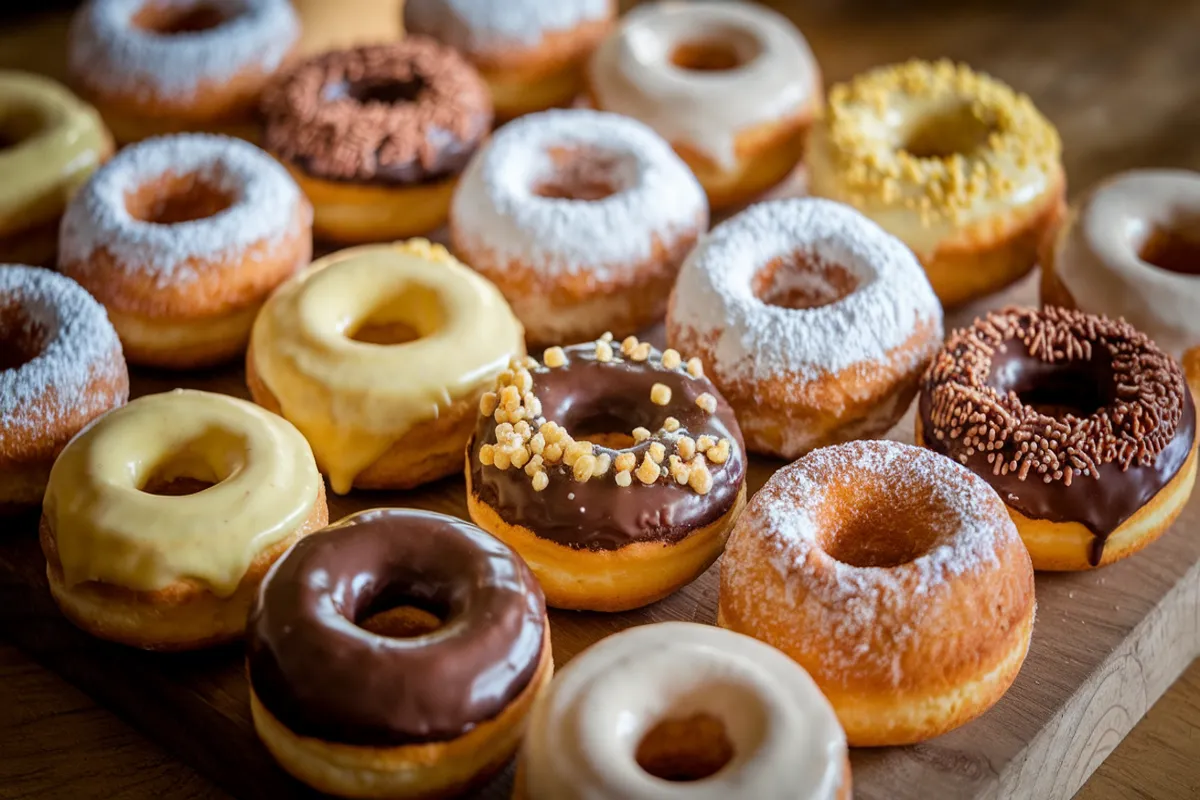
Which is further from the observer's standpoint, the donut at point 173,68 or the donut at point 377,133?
the donut at point 173,68

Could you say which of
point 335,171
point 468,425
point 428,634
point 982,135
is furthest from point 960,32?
point 428,634

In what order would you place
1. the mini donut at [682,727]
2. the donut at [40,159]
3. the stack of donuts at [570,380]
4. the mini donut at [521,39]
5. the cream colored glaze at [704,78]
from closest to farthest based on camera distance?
the mini donut at [682,727]
the stack of donuts at [570,380]
the donut at [40,159]
the cream colored glaze at [704,78]
the mini donut at [521,39]

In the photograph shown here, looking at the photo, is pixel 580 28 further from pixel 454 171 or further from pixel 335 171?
pixel 335 171

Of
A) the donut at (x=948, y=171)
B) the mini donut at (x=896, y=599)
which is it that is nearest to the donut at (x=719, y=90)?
the donut at (x=948, y=171)

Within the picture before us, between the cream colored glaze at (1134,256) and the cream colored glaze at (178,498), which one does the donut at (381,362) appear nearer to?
the cream colored glaze at (178,498)

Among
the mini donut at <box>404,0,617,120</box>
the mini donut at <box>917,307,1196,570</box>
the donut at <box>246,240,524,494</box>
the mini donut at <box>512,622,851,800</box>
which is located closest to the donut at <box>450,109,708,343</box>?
the donut at <box>246,240,524,494</box>

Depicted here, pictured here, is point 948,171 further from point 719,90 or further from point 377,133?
point 377,133

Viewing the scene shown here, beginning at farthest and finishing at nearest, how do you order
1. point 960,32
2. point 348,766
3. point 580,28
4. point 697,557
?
point 960,32 → point 580,28 → point 697,557 → point 348,766
